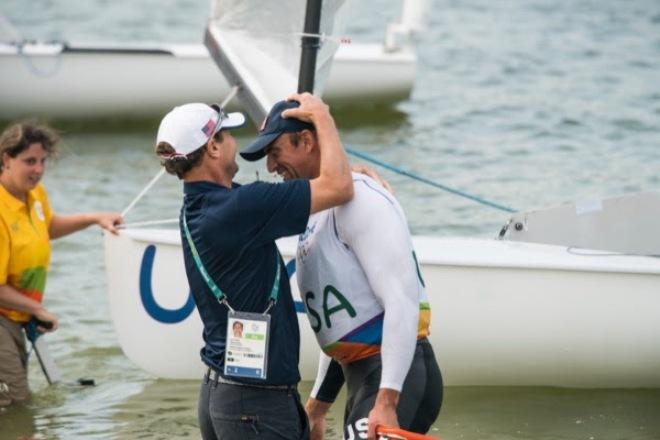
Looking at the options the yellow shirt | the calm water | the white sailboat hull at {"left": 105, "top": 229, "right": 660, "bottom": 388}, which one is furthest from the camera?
the calm water

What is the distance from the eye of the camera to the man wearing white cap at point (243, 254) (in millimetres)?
4039

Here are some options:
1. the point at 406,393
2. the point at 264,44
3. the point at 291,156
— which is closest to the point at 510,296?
the point at 264,44

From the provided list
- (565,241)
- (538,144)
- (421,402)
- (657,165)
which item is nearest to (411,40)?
(538,144)

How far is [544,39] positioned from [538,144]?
5.44 meters

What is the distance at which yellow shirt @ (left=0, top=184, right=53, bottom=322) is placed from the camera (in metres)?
6.18

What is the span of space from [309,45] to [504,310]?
1425 mm

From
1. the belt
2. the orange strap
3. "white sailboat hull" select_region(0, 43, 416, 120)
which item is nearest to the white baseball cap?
the belt

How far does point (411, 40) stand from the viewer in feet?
44.9

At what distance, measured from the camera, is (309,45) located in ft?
22.6

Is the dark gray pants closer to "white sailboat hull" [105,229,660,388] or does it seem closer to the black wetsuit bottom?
the black wetsuit bottom

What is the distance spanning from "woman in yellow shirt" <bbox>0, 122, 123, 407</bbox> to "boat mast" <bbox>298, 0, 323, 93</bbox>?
1166mm

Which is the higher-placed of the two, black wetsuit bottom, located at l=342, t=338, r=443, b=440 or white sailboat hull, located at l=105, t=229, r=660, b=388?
black wetsuit bottom, located at l=342, t=338, r=443, b=440

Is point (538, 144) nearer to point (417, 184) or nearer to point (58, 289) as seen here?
point (417, 184)

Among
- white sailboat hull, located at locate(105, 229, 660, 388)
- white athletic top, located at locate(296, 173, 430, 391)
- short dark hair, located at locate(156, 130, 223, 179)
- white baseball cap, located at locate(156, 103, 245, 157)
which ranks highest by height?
white baseball cap, located at locate(156, 103, 245, 157)
